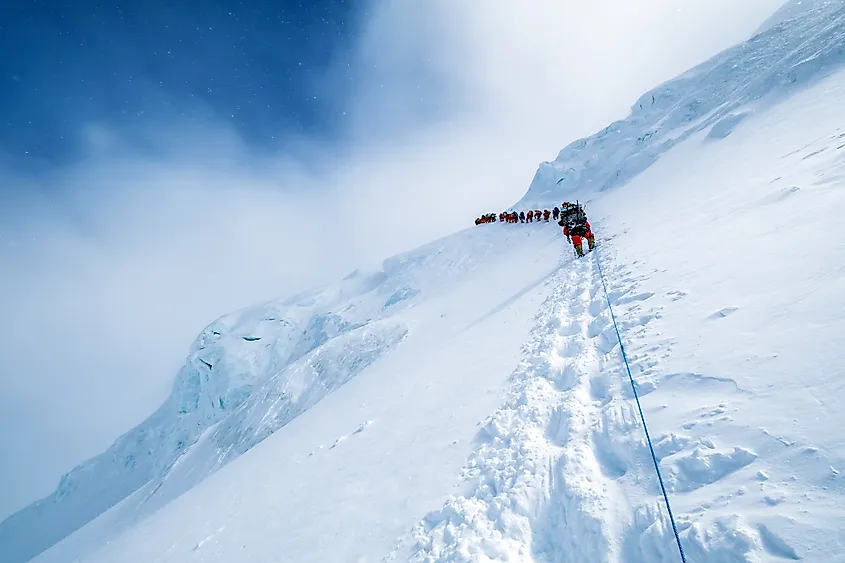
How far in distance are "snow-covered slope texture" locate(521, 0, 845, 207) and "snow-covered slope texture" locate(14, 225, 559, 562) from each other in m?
→ 12.9

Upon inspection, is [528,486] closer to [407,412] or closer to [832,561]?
[832,561]

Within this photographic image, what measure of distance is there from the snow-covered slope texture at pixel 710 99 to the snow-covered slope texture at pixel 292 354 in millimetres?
12855

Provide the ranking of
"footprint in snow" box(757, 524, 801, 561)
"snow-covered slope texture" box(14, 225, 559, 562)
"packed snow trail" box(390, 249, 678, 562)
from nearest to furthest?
"footprint in snow" box(757, 524, 801, 561) < "packed snow trail" box(390, 249, 678, 562) < "snow-covered slope texture" box(14, 225, 559, 562)

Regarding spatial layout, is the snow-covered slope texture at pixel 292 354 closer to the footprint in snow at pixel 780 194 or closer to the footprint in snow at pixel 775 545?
the footprint in snow at pixel 775 545

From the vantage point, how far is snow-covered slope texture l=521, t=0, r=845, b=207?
22438mm

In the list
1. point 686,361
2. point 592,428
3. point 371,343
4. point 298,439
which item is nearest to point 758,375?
point 686,361

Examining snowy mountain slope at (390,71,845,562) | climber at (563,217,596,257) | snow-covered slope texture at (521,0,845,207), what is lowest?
snowy mountain slope at (390,71,845,562)

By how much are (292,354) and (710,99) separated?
2244 inches

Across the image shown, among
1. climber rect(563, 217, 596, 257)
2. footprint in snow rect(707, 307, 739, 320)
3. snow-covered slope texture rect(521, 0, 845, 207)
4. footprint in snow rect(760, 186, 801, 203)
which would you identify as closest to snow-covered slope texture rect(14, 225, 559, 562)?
climber rect(563, 217, 596, 257)

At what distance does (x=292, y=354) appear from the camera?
178 ft

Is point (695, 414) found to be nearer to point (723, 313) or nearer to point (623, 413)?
point (623, 413)

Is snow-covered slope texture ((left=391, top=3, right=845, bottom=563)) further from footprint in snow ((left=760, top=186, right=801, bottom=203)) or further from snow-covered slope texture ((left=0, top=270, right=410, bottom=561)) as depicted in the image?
snow-covered slope texture ((left=0, top=270, right=410, bottom=561))

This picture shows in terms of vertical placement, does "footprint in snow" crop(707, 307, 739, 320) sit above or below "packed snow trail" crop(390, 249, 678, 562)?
above

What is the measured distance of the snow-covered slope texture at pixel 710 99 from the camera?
883 inches
